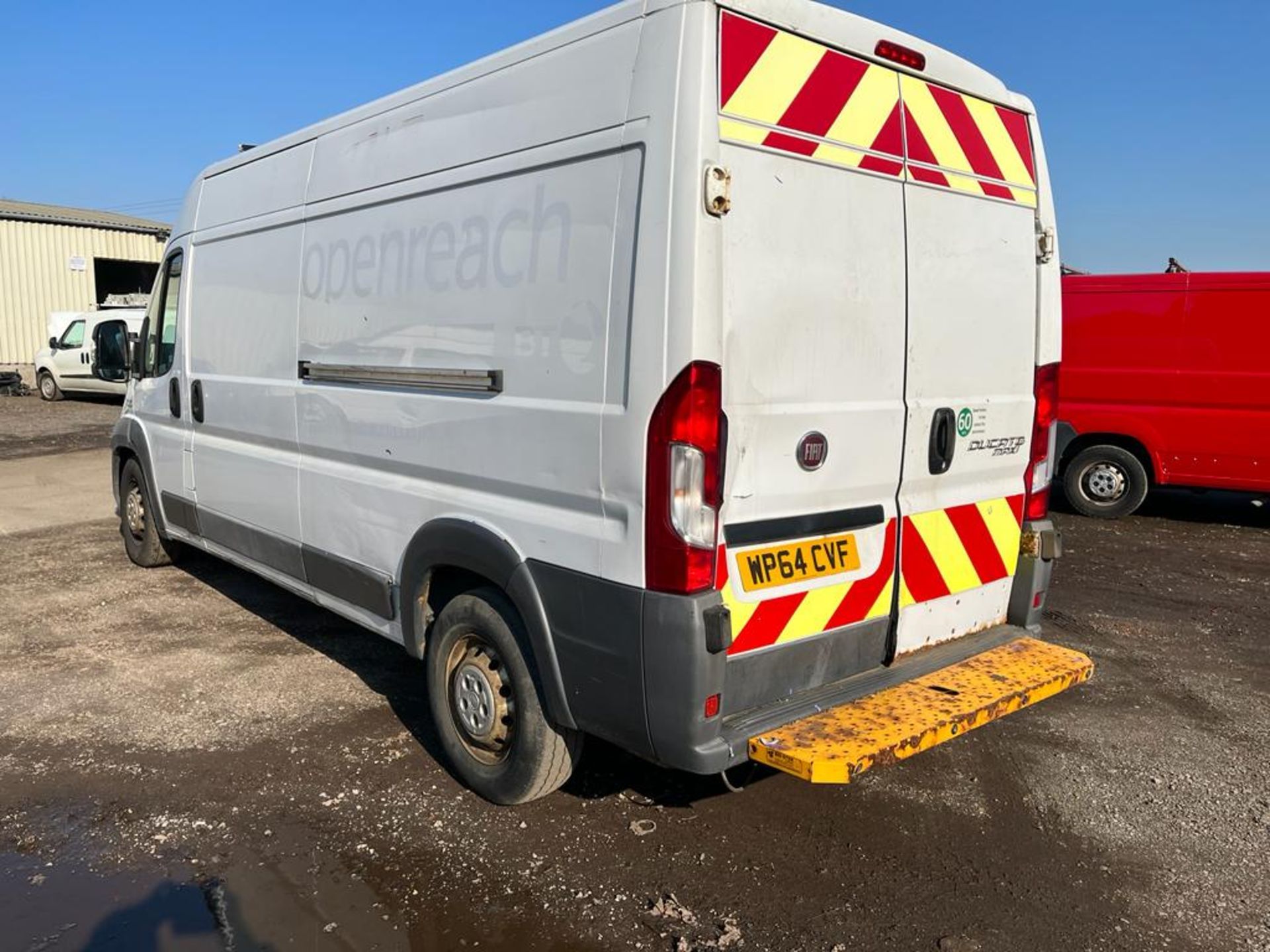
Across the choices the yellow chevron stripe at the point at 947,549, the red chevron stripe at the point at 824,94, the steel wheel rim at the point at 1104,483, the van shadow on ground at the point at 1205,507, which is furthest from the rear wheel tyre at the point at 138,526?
the van shadow on ground at the point at 1205,507

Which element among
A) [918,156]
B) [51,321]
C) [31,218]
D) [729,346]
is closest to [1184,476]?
[918,156]

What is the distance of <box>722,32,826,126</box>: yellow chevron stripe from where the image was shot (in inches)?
108

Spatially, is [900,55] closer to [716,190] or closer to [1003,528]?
[716,190]

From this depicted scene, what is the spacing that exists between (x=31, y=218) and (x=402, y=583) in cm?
2741

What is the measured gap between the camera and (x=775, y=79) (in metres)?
2.85

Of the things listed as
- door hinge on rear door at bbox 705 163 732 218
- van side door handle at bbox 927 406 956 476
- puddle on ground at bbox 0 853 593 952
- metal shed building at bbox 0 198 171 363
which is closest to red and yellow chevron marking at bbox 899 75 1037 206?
van side door handle at bbox 927 406 956 476

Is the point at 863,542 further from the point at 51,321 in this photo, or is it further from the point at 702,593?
the point at 51,321

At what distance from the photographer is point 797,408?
9.81 ft

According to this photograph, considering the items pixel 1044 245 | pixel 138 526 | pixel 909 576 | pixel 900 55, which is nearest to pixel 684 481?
pixel 909 576

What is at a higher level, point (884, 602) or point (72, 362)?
point (72, 362)

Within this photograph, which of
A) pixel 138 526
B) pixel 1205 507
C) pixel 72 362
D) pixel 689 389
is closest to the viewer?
pixel 689 389

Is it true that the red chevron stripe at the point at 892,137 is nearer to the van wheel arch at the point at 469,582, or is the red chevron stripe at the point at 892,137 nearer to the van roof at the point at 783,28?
the van roof at the point at 783,28

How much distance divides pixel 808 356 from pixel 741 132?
0.71 m

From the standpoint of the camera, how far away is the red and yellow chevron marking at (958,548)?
137 inches
